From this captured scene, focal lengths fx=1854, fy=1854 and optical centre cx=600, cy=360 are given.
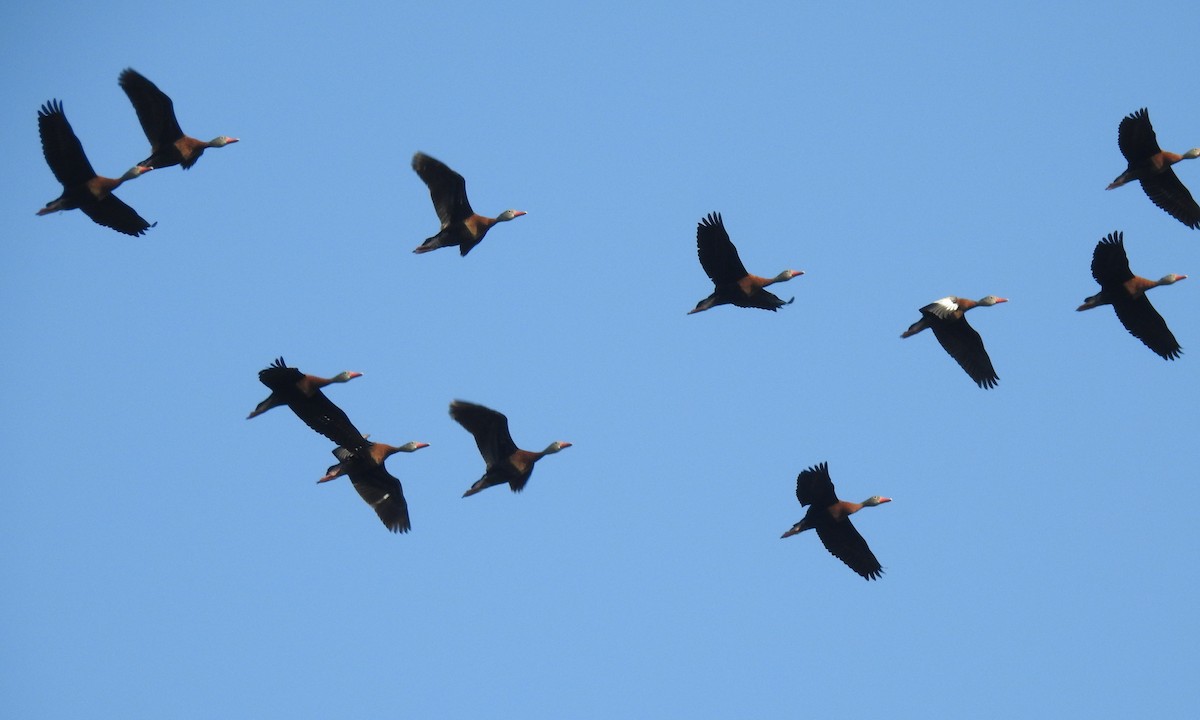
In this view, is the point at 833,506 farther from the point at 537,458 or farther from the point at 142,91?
the point at 142,91

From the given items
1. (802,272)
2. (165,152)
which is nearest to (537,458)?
(802,272)

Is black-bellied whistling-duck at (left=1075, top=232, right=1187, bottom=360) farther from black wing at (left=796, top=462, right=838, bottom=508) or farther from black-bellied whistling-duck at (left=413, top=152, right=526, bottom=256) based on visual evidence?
black-bellied whistling-duck at (left=413, top=152, right=526, bottom=256)

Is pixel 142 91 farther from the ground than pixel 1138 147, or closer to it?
farther from the ground

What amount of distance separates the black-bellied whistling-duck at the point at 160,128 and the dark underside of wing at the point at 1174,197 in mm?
15851

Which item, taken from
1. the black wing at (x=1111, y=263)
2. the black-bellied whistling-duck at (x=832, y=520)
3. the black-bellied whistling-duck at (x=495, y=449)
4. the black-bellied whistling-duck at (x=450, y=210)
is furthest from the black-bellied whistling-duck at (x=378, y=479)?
the black wing at (x=1111, y=263)

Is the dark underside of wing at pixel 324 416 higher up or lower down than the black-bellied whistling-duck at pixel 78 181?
lower down

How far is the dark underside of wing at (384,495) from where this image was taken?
31141 mm

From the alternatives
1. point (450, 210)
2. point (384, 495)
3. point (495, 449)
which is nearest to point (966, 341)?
point (495, 449)

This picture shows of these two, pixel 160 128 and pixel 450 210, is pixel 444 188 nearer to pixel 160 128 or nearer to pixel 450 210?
pixel 450 210

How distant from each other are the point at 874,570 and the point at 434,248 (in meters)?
9.07

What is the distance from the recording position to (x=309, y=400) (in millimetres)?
30000

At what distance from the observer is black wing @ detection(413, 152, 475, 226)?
101ft

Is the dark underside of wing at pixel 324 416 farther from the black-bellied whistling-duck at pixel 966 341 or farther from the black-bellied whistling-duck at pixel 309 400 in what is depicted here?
the black-bellied whistling-duck at pixel 966 341

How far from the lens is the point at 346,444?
30469 millimetres
